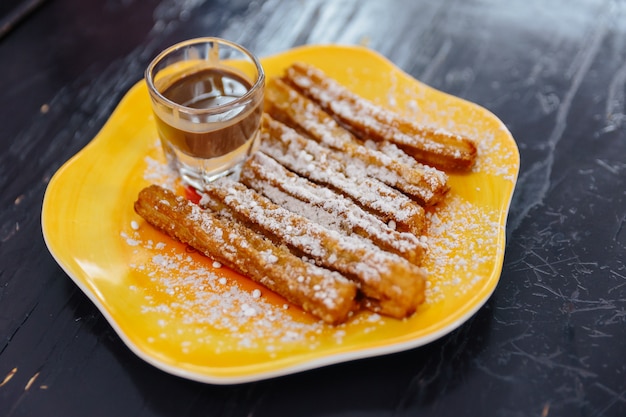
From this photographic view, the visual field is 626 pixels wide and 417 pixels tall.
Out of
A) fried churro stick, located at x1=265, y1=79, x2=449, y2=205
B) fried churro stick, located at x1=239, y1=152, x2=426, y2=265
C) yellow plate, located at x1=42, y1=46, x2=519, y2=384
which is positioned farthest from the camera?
fried churro stick, located at x1=265, y1=79, x2=449, y2=205

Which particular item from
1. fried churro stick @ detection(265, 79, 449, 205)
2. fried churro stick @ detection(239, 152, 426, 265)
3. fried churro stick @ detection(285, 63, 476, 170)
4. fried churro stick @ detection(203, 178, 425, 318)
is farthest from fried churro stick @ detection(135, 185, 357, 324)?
fried churro stick @ detection(285, 63, 476, 170)

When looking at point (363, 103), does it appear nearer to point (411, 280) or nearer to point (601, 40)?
point (411, 280)

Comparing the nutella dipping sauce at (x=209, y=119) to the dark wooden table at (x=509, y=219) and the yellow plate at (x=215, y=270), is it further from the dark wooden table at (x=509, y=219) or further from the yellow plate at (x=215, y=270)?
the dark wooden table at (x=509, y=219)

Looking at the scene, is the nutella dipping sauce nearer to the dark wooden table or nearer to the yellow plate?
the yellow plate

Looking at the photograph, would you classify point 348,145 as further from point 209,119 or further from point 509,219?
point 509,219

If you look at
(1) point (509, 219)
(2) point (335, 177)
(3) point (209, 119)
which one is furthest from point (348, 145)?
(1) point (509, 219)

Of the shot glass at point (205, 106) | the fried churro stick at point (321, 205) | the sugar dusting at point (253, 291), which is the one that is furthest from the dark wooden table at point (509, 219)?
the shot glass at point (205, 106)
